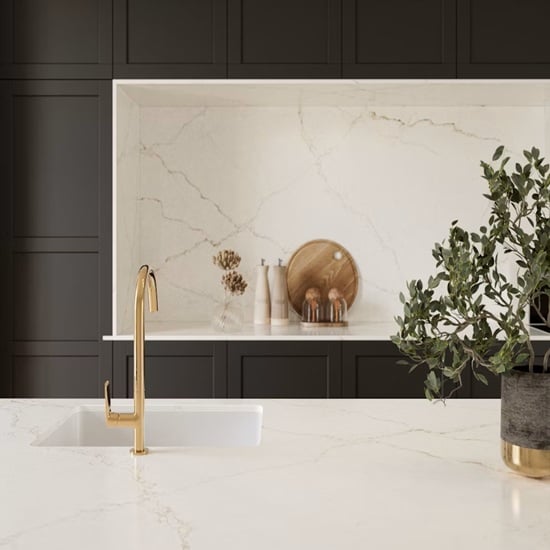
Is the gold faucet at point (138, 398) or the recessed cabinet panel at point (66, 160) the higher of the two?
the recessed cabinet panel at point (66, 160)

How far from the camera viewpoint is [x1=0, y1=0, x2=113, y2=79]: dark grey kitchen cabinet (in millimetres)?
3051

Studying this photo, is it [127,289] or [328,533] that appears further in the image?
[127,289]

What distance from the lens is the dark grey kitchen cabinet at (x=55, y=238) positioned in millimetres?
3066

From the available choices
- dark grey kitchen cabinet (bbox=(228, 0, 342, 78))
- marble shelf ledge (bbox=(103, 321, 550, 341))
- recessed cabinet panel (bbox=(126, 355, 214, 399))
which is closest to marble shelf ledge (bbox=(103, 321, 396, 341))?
marble shelf ledge (bbox=(103, 321, 550, 341))

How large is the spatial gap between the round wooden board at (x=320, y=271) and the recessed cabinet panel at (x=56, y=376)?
1111mm

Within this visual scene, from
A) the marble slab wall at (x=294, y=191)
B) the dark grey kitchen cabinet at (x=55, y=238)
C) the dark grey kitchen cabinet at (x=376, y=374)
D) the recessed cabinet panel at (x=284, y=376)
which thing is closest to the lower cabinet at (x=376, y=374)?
the dark grey kitchen cabinet at (x=376, y=374)

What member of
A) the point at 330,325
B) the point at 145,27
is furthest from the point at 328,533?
the point at 145,27

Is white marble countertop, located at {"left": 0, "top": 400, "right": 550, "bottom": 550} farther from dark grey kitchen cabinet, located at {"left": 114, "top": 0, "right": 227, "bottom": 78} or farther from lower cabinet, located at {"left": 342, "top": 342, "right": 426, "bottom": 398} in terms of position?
dark grey kitchen cabinet, located at {"left": 114, "top": 0, "right": 227, "bottom": 78}

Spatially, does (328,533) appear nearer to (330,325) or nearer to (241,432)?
(241,432)

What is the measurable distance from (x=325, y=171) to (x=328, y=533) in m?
2.82

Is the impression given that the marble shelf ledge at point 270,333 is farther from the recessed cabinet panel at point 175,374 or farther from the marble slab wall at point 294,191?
the marble slab wall at point 294,191

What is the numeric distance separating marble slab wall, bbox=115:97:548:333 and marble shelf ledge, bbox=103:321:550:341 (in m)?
0.24

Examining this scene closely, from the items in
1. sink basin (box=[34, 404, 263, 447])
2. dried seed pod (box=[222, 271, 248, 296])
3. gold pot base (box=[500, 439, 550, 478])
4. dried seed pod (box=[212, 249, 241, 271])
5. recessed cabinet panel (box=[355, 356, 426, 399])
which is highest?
dried seed pod (box=[212, 249, 241, 271])

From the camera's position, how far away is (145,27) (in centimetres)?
→ 305
